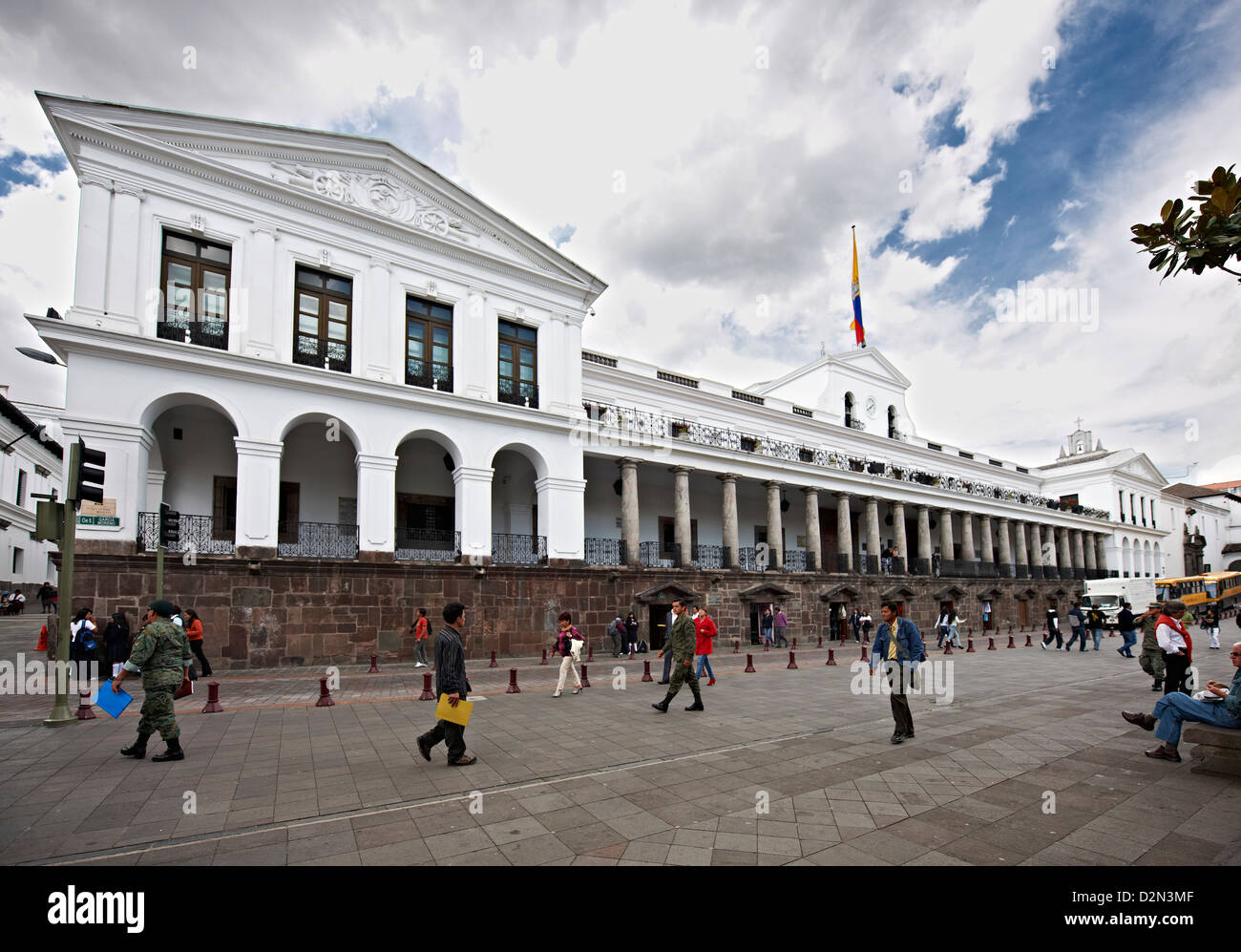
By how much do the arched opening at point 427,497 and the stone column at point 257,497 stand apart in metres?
3.83

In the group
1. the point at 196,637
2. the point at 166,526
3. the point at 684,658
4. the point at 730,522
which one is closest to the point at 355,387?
the point at 166,526

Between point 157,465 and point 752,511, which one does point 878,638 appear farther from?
point 752,511

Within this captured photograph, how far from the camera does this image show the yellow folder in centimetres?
648

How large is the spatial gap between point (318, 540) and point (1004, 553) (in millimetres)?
39367

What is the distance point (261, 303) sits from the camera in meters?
Answer: 17.0

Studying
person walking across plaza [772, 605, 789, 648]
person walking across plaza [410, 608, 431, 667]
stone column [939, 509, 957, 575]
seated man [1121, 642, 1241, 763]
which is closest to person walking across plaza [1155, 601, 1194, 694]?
seated man [1121, 642, 1241, 763]

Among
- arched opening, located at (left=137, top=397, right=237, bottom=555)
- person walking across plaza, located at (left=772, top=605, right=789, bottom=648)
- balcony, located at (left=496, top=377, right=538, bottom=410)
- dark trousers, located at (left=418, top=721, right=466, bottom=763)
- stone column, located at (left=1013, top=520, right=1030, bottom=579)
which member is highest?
balcony, located at (left=496, top=377, right=538, bottom=410)

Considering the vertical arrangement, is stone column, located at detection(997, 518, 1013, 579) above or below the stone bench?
above

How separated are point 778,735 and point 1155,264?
6.37m

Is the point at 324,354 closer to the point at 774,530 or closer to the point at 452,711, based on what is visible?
the point at 452,711

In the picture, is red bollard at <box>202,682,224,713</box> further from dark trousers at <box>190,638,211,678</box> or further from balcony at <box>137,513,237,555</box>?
balcony at <box>137,513,237,555</box>

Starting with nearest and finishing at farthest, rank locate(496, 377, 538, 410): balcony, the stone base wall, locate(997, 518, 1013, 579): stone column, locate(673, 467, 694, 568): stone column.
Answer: the stone base wall
locate(496, 377, 538, 410): balcony
locate(673, 467, 694, 568): stone column
locate(997, 518, 1013, 579): stone column

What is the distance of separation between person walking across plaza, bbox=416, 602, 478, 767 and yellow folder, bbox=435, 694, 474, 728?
0.10ft

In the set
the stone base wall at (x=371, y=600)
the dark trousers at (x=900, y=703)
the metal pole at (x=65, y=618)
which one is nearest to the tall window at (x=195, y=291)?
the stone base wall at (x=371, y=600)
